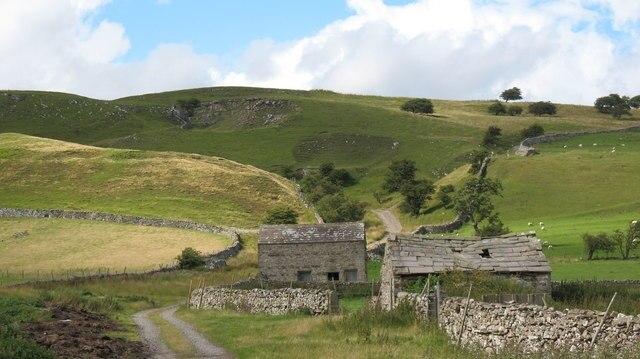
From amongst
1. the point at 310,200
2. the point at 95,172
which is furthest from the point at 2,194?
the point at 310,200

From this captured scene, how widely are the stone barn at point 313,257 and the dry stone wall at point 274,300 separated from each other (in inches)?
788

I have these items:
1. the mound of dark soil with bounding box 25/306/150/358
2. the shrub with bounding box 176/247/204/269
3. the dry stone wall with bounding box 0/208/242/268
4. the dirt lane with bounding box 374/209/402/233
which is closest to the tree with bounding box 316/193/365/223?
→ the dirt lane with bounding box 374/209/402/233

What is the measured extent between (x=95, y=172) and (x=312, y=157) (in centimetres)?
4974

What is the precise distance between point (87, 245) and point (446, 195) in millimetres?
42100

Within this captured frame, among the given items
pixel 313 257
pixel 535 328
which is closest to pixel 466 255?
pixel 535 328

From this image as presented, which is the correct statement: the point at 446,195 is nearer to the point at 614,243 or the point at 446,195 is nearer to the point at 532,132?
the point at 614,243

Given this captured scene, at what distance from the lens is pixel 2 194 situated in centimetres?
10144

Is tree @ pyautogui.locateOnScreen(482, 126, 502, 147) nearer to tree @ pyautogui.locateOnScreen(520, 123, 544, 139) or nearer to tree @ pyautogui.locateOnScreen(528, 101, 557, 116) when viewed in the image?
tree @ pyautogui.locateOnScreen(520, 123, 544, 139)

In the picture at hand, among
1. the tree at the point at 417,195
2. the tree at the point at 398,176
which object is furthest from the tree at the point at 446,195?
the tree at the point at 398,176

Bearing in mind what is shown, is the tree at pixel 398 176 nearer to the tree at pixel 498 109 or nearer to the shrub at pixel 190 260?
the shrub at pixel 190 260

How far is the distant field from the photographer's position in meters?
64.8

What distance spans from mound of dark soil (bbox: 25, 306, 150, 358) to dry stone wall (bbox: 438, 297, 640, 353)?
8.92 meters

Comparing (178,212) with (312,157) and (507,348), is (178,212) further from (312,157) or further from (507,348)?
(507,348)

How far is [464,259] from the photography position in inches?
1228
